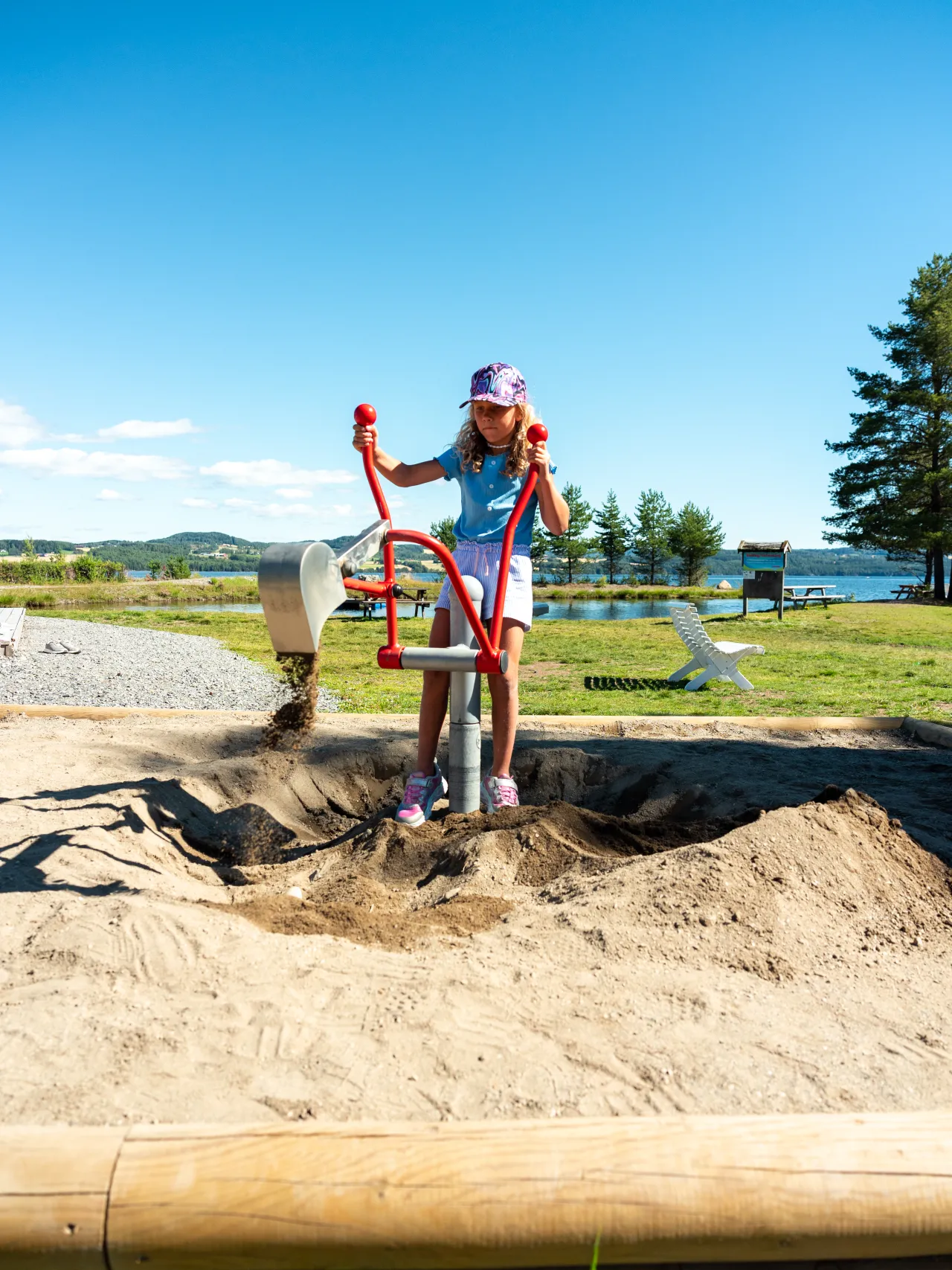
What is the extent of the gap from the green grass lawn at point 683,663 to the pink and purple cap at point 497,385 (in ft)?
12.3

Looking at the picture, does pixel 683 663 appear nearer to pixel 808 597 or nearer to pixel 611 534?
pixel 808 597

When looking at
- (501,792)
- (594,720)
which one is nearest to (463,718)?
(501,792)

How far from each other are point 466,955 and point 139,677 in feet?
24.9

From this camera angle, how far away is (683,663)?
10.6 m

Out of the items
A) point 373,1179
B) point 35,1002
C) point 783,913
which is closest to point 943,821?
point 783,913

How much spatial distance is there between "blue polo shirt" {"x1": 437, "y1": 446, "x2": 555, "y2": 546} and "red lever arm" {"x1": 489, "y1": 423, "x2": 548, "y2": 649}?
42 centimetres

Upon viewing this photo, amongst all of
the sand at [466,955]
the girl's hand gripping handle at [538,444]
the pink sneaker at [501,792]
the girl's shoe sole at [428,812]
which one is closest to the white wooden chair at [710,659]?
the sand at [466,955]

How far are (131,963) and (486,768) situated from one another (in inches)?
94.6

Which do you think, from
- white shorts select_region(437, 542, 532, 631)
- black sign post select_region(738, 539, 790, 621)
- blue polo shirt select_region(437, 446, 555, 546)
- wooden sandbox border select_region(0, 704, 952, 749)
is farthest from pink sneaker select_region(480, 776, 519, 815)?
black sign post select_region(738, 539, 790, 621)

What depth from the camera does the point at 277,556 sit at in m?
2.31

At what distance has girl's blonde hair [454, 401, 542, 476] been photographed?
3.39 meters

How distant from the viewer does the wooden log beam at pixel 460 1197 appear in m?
1.14

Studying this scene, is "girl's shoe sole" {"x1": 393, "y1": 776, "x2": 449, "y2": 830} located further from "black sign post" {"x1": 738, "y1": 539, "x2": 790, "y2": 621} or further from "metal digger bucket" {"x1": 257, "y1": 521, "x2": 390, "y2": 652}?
"black sign post" {"x1": 738, "y1": 539, "x2": 790, "y2": 621}

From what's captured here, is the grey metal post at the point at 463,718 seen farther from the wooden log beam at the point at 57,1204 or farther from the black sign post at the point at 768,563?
the black sign post at the point at 768,563
